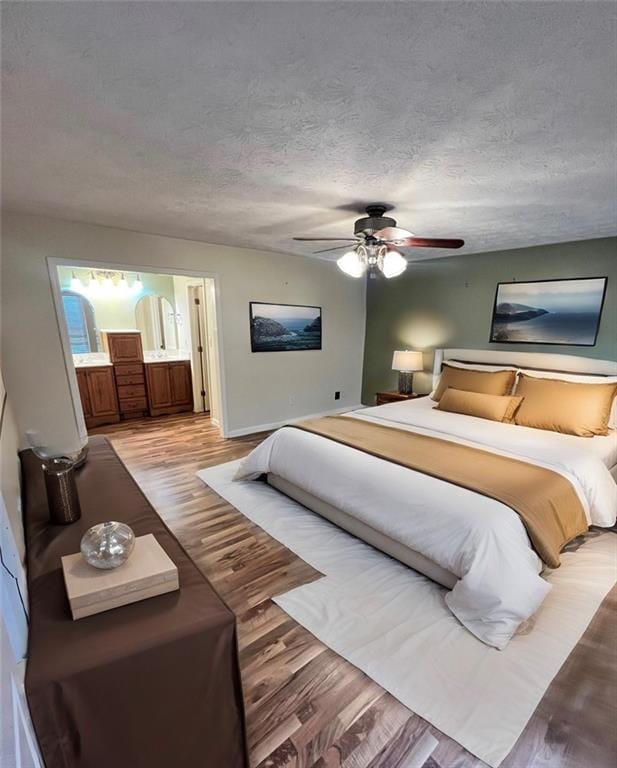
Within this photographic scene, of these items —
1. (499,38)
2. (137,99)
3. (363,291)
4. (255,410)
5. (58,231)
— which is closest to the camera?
(499,38)

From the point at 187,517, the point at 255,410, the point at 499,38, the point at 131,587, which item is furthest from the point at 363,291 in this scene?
the point at 131,587

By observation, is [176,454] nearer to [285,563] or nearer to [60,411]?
[60,411]

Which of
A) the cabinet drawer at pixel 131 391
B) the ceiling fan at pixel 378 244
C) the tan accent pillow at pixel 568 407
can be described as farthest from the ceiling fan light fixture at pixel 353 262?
the cabinet drawer at pixel 131 391

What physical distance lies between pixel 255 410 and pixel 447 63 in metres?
4.01

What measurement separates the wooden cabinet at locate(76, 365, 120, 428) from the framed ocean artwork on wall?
7.35 ft

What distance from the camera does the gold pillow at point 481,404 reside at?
3312 millimetres

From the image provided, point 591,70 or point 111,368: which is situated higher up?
point 591,70

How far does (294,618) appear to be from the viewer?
6.03ft

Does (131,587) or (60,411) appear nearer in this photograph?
(131,587)

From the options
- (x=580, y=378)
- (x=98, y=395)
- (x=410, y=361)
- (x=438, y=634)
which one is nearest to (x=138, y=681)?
(x=438, y=634)

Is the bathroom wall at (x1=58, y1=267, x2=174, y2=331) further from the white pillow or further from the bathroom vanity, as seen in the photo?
the white pillow

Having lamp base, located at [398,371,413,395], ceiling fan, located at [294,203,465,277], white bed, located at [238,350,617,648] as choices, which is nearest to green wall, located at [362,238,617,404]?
lamp base, located at [398,371,413,395]

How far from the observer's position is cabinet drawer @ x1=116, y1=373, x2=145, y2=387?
16.7 feet

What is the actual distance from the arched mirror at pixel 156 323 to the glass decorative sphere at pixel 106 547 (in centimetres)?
526
